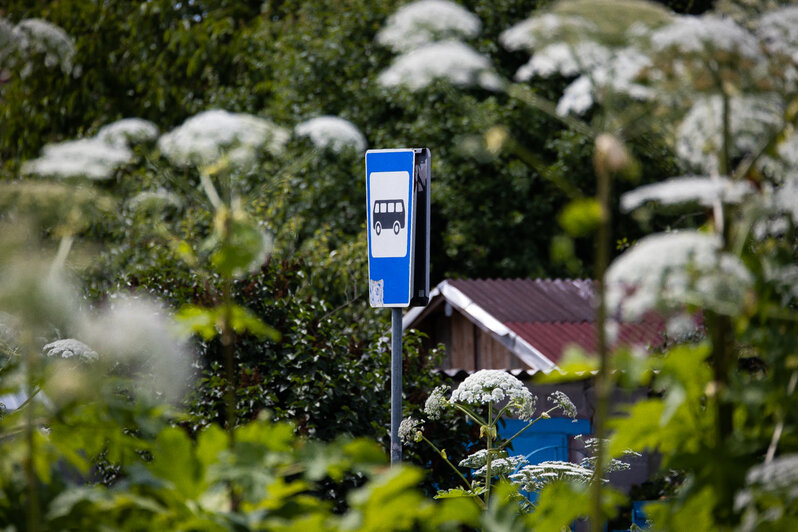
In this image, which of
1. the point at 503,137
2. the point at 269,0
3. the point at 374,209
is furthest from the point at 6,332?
the point at 269,0

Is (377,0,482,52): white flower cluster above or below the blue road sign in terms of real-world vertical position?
above

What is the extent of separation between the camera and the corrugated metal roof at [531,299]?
1093 centimetres

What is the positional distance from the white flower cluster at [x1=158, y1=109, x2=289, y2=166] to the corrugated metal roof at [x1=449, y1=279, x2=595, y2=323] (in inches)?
348

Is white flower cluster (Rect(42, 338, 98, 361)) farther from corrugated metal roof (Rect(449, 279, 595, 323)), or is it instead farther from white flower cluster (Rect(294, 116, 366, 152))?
corrugated metal roof (Rect(449, 279, 595, 323))

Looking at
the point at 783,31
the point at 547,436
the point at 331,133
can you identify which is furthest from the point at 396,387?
the point at 547,436

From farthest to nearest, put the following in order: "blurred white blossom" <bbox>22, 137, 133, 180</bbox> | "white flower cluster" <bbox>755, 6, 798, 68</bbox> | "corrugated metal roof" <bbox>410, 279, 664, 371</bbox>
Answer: "corrugated metal roof" <bbox>410, 279, 664, 371</bbox>
"blurred white blossom" <bbox>22, 137, 133, 180</bbox>
"white flower cluster" <bbox>755, 6, 798, 68</bbox>

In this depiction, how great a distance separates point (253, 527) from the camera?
1.65 metres

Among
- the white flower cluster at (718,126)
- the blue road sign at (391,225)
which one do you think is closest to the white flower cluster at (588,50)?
the white flower cluster at (718,126)

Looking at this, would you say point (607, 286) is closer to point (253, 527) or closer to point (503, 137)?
point (503, 137)

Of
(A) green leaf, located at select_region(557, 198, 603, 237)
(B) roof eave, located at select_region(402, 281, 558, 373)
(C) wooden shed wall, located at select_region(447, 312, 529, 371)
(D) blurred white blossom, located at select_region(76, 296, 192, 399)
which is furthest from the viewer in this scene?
(C) wooden shed wall, located at select_region(447, 312, 529, 371)

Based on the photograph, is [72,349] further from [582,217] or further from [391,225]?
[582,217]

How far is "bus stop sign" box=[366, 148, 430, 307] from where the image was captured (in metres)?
4.35

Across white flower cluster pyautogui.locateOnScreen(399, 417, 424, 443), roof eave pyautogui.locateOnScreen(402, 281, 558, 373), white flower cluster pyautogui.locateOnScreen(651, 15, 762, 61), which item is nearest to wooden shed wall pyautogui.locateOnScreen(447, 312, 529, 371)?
roof eave pyautogui.locateOnScreen(402, 281, 558, 373)

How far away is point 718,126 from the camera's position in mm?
1731
